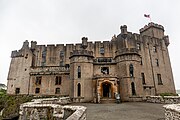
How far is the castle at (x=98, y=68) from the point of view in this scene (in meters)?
23.5

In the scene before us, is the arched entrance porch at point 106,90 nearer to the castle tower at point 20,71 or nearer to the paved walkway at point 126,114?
the paved walkway at point 126,114

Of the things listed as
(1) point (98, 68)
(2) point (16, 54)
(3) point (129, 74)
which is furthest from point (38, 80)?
(3) point (129, 74)

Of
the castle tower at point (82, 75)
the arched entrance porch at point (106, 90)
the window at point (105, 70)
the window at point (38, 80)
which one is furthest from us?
the window at point (38, 80)

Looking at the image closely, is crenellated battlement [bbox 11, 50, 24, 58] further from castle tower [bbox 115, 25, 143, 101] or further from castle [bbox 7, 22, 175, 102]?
castle tower [bbox 115, 25, 143, 101]

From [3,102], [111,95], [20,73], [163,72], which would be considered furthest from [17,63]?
[163,72]

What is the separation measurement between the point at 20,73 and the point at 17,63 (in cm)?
301

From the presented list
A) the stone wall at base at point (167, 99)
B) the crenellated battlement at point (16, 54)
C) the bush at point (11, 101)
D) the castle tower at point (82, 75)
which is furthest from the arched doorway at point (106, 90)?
the crenellated battlement at point (16, 54)

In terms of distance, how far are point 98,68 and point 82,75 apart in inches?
162

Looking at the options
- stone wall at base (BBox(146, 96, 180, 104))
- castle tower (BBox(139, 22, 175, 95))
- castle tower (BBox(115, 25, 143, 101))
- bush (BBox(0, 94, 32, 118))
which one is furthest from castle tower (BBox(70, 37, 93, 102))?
castle tower (BBox(139, 22, 175, 95))

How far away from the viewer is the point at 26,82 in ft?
106

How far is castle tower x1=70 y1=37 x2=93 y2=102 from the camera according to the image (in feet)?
75.7

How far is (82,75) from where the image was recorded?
79.3 feet

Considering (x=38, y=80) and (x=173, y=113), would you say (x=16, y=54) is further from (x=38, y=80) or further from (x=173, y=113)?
(x=173, y=113)

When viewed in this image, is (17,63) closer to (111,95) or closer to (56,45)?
(56,45)
